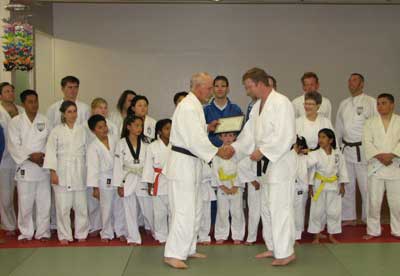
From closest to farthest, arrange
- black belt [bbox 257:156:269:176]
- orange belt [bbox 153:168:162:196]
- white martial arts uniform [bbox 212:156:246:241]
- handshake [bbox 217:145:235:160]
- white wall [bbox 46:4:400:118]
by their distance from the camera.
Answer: black belt [bbox 257:156:269:176]
handshake [bbox 217:145:235:160]
orange belt [bbox 153:168:162:196]
white martial arts uniform [bbox 212:156:246:241]
white wall [bbox 46:4:400:118]

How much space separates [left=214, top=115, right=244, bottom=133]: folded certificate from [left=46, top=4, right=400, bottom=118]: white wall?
414 cm

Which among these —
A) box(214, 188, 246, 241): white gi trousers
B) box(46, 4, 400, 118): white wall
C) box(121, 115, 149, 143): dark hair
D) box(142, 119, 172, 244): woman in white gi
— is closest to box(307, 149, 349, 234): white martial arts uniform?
box(214, 188, 246, 241): white gi trousers

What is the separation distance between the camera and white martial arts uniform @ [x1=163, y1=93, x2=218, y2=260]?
4703 millimetres

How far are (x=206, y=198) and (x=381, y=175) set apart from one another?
1.92 metres

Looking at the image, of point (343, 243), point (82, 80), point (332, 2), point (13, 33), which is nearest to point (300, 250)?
point (343, 243)

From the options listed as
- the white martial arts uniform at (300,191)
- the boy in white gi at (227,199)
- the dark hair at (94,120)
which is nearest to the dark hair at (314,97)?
the white martial arts uniform at (300,191)

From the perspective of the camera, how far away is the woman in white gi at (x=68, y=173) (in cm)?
565

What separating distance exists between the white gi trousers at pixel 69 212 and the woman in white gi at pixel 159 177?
763 millimetres

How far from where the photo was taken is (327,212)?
18.5 feet

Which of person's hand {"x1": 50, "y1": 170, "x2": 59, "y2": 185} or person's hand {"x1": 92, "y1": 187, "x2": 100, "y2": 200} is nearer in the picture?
person's hand {"x1": 50, "y1": 170, "x2": 59, "y2": 185}

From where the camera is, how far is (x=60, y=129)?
5.72 m

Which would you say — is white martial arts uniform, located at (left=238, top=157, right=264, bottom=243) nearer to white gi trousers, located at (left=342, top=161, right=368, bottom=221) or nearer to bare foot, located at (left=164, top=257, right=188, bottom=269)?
bare foot, located at (left=164, top=257, right=188, bottom=269)

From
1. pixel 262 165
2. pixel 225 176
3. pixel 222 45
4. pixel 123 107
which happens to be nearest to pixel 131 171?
pixel 225 176

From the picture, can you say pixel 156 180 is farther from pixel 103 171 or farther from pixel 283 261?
pixel 283 261
